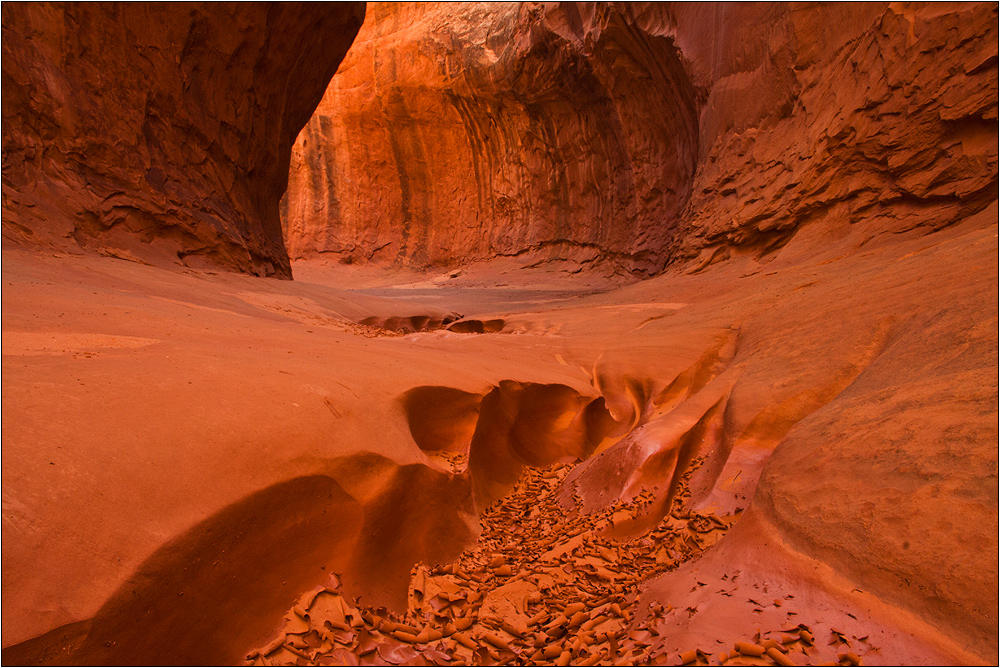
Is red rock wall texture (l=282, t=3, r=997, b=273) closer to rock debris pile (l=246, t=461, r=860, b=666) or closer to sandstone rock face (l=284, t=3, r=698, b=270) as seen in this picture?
sandstone rock face (l=284, t=3, r=698, b=270)

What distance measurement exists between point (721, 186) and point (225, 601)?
34.6ft

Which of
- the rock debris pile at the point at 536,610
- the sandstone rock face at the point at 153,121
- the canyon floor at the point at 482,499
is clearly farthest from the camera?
the sandstone rock face at the point at 153,121

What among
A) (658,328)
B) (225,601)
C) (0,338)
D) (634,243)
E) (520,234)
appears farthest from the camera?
(520,234)

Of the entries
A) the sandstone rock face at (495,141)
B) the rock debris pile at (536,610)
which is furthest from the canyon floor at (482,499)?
the sandstone rock face at (495,141)

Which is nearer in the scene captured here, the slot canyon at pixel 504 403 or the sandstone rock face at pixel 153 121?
the slot canyon at pixel 504 403

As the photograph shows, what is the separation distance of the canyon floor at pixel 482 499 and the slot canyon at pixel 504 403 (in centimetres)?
1

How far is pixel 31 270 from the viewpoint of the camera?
436 cm

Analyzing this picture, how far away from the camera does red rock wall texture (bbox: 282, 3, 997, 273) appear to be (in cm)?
721

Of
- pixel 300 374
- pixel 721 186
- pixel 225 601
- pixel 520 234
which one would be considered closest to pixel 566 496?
pixel 300 374

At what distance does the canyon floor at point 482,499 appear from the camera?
1349 mm

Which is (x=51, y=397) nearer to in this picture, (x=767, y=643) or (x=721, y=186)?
(x=767, y=643)

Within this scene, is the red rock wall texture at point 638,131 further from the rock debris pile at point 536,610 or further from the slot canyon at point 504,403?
the rock debris pile at point 536,610

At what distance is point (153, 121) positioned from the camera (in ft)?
26.8

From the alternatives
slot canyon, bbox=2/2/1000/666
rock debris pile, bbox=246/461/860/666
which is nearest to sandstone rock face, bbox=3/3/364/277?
slot canyon, bbox=2/2/1000/666
